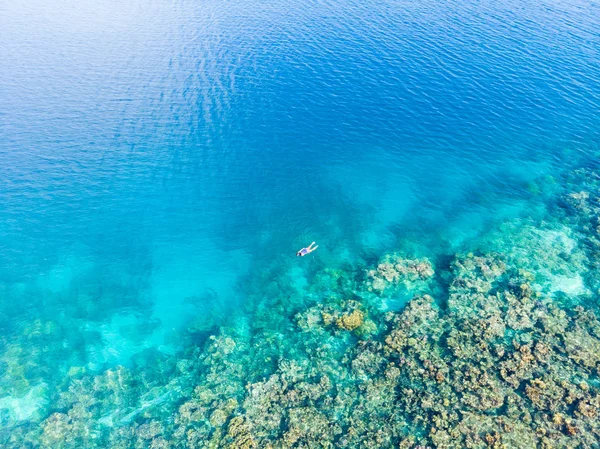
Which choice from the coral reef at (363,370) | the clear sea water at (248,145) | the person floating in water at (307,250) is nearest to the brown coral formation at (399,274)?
the coral reef at (363,370)

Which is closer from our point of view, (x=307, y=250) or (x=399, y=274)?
(x=399, y=274)

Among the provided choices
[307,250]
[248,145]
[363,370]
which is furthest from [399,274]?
[248,145]

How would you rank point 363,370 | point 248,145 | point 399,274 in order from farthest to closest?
1. point 248,145
2. point 399,274
3. point 363,370

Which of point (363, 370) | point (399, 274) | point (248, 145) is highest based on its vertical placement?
point (248, 145)

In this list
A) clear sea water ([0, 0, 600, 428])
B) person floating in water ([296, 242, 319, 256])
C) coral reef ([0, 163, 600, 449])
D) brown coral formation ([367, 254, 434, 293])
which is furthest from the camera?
person floating in water ([296, 242, 319, 256])

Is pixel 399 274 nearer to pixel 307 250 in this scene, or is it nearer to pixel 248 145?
pixel 307 250

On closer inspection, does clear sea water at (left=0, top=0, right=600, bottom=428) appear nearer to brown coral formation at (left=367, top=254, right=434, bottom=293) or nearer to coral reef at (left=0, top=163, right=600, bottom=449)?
coral reef at (left=0, top=163, right=600, bottom=449)

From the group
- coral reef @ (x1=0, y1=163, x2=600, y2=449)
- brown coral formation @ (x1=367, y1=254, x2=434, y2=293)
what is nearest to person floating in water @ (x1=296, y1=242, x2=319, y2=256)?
coral reef @ (x1=0, y1=163, x2=600, y2=449)

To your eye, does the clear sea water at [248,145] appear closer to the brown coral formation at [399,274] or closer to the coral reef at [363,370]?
the coral reef at [363,370]

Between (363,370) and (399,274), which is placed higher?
(399,274)
